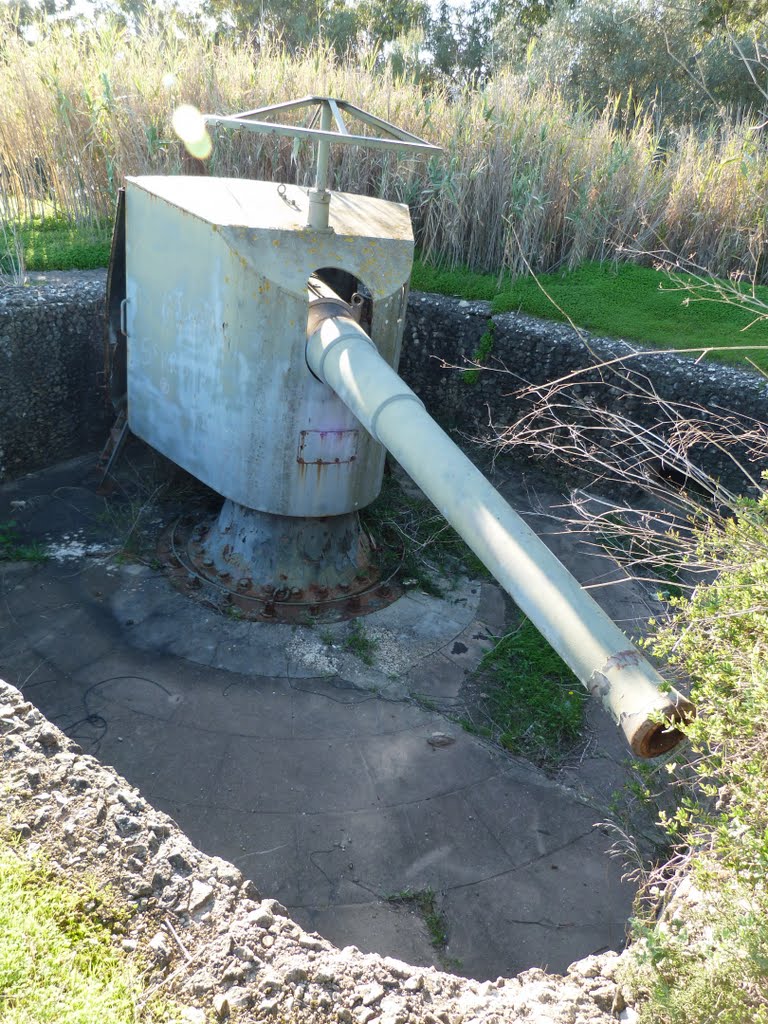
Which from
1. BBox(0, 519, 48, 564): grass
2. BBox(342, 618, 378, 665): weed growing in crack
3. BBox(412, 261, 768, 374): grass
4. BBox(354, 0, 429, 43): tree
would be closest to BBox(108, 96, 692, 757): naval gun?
BBox(342, 618, 378, 665): weed growing in crack

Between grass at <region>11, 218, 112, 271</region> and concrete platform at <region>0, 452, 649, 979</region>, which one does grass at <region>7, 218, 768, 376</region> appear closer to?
grass at <region>11, 218, 112, 271</region>

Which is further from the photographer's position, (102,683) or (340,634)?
(340,634)

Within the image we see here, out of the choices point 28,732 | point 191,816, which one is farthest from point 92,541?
point 28,732

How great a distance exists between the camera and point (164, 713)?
3.99 meters

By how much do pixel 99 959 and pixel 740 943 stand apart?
1.34m

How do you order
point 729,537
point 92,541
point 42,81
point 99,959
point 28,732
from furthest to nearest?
point 42,81 → point 92,541 → point 729,537 → point 28,732 → point 99,959

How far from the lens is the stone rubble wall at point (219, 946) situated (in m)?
1.67

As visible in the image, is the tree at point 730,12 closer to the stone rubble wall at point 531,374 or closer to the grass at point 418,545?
the stone rubble wall at point 531,374

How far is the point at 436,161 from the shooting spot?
24.0 ft

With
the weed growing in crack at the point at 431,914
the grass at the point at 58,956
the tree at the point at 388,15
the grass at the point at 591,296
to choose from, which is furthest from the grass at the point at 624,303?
the tree at the point at 388,15

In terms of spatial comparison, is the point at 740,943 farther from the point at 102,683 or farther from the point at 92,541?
the point at 92,541

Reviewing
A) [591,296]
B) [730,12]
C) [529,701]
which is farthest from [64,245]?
[730,12]

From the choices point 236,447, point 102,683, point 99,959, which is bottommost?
point 102,683

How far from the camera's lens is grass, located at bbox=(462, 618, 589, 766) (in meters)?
4.06
